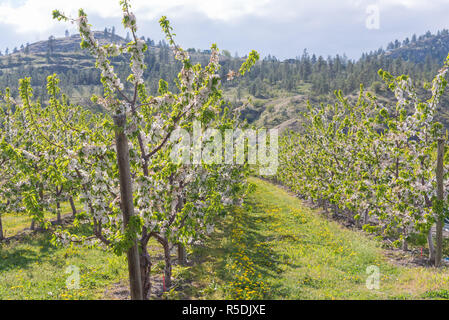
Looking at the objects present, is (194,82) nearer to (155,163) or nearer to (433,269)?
(155,163)

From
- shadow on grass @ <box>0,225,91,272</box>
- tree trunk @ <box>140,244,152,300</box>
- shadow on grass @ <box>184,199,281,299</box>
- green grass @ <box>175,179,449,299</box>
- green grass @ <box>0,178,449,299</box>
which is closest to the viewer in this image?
tree trunk @ <box>140,244,152,300</box>

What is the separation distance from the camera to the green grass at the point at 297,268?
10.2 meters

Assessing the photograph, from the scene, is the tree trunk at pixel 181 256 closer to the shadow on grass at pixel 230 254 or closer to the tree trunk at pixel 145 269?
the shadow on grass at pixel 230 254

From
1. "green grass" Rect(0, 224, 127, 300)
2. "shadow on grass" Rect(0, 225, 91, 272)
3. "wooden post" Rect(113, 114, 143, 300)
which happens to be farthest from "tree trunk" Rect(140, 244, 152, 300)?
"shadow on grass" Rect(0, 225, 91, 272)

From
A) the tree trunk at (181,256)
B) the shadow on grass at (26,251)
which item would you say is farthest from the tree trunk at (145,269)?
the shadow on grass at (26,251)

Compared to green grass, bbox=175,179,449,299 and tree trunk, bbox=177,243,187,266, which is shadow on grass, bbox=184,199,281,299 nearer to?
green grass, bbox=175,179,449,299

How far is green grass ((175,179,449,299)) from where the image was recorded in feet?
33.6

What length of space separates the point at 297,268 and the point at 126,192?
33.0 feet

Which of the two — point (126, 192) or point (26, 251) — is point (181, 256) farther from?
point (26, 251)

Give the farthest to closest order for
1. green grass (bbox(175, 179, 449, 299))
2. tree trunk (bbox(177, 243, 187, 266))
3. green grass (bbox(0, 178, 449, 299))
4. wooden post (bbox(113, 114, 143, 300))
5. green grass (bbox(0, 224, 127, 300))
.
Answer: tree trunk (bbox(177, 243, 187, 266)) → green grass (bbox(0, 224, 127, 300)) → green grass (bbox(0, 178, 449, 299)) → green grass (bbox(175, 179, 449, 299)) → wooden post (bbox(113, 114, 143, 300))

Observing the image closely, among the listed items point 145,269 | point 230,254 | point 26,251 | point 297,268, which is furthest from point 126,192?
point 26,251

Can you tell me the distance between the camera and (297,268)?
13344 mm

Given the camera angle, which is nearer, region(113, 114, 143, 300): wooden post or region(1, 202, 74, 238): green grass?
region(113, 114, 143, 300): wooden post

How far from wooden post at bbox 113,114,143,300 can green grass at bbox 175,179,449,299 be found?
196 inches
